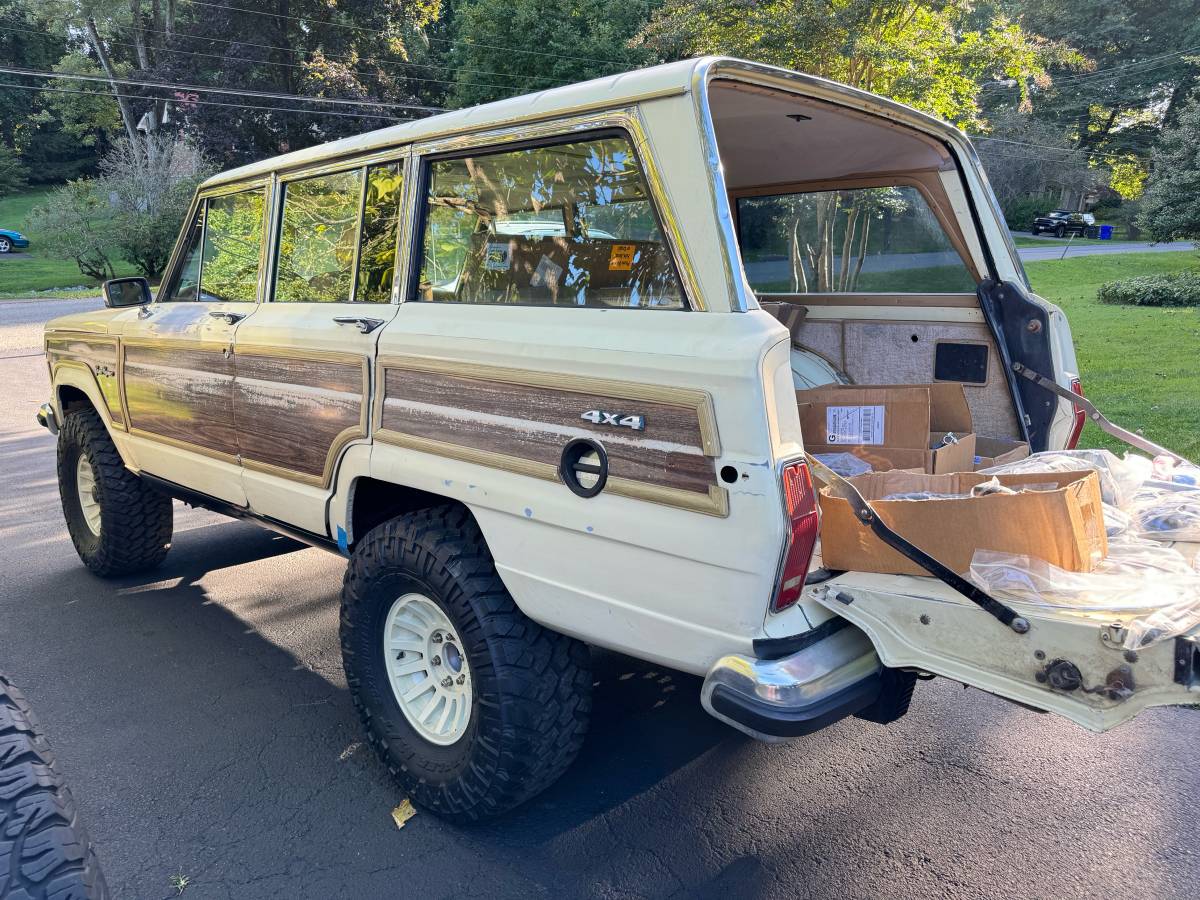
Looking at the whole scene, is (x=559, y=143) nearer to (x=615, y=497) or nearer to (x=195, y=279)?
(x=615, y=497)

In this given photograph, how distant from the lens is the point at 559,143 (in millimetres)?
2648

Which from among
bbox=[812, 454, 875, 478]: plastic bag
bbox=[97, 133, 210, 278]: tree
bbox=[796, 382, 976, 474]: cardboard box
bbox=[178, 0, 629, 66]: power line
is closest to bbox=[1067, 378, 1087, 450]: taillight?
bbox=[796, 382, 976, 474]: cardboard box

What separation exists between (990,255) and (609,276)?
1.96 meters

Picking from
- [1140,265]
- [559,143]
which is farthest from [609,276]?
[1140,265]

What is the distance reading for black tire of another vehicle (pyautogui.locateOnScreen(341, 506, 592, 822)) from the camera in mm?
2658

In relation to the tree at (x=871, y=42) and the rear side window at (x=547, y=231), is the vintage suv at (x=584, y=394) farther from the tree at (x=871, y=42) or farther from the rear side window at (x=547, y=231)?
the tree at (x=871, y=42)

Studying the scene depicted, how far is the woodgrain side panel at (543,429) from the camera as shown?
2.22m

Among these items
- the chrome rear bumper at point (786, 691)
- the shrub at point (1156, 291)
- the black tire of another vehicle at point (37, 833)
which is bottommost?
the black tire of another vehicle at point (37, 833)

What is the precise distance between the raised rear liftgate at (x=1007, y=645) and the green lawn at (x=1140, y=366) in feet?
17.6

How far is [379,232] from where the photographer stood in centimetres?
323

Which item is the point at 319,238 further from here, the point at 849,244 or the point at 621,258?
the point at 849,244

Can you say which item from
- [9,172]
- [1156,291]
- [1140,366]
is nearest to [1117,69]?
[1156,291]

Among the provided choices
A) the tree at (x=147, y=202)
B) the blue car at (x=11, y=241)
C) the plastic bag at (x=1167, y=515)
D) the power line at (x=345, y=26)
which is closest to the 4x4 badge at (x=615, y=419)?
the plastic bag at (x=1167, y=515)

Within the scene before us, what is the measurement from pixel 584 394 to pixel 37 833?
1.55m
